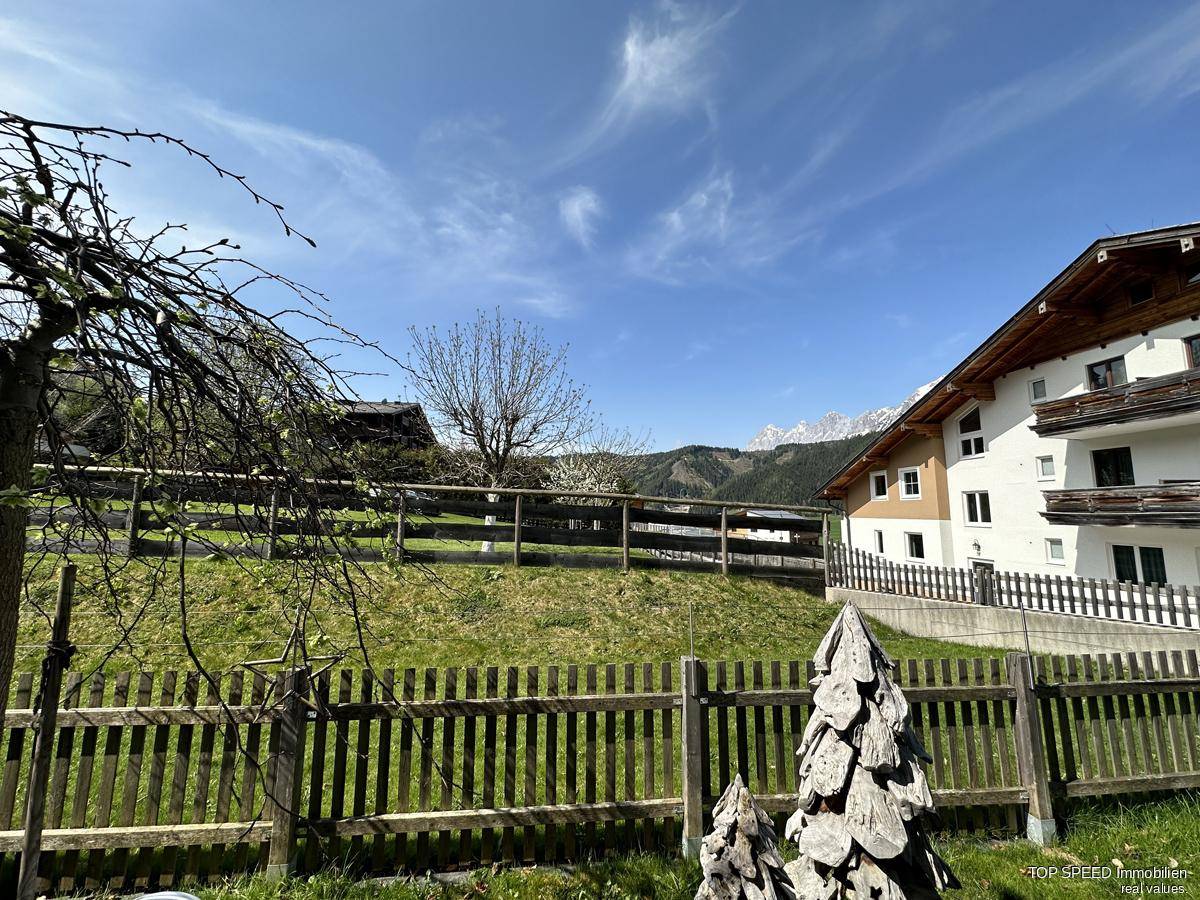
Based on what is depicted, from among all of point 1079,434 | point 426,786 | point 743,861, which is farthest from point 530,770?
point 1079,434

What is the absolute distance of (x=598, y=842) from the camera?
3.99 m

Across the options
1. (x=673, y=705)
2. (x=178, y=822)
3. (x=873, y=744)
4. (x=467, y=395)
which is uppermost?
(x=467, y=395)

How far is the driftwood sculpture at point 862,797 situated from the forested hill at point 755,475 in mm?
98063

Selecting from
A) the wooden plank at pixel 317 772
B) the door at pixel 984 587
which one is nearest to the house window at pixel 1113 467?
the door at pixel 984 587

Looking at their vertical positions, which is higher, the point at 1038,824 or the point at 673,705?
the point at 673,705

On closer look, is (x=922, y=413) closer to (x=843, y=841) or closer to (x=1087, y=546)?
(x=1087, y=546)

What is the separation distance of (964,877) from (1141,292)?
53.2 feet

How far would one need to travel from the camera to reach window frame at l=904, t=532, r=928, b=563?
740 inches

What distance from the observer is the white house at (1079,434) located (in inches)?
474

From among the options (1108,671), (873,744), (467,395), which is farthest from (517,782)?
(467,395)

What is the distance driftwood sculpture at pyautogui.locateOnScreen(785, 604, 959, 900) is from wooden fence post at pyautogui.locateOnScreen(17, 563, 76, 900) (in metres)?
3.03

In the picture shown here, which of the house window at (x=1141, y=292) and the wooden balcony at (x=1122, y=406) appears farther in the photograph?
the house window at (x=1141, y=292)

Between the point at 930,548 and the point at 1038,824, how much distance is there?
16.4 metres

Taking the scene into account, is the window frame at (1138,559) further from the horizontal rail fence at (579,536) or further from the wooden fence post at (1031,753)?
the wooden fence post at (1031,753)
